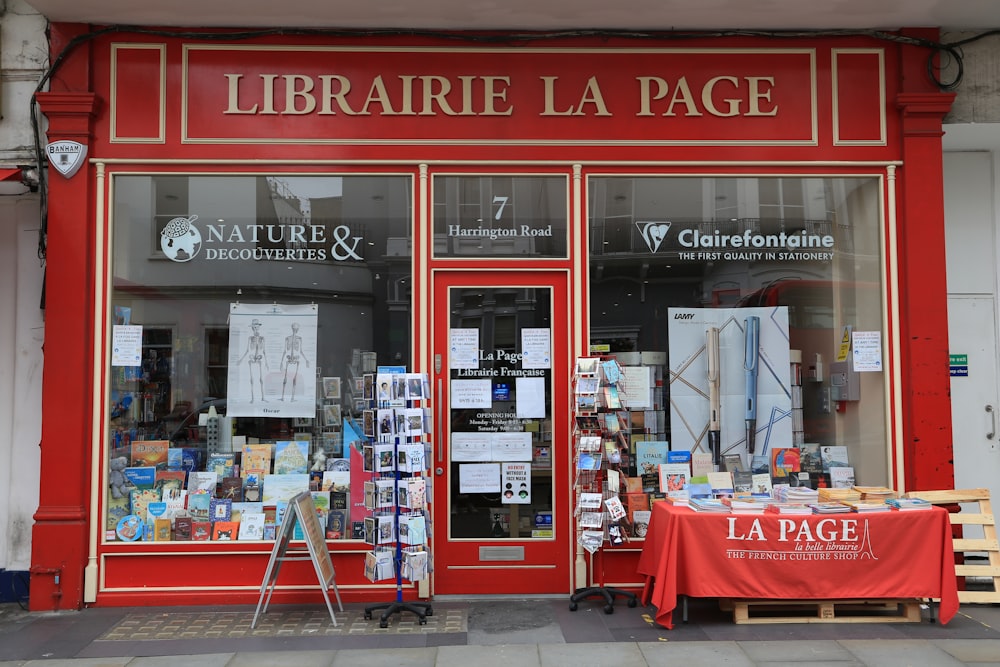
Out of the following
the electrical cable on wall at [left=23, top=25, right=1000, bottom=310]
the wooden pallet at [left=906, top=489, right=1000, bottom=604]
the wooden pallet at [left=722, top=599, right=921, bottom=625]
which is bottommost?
the wooden pallet at [left=722, top=599, right=921, bottom=625]

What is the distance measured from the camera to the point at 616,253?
23.2ft

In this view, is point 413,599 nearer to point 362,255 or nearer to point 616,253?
point 362,255

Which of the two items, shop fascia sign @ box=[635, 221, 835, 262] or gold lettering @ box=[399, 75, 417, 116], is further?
shop fascia sign @ box=[635, 221, 835, 262]

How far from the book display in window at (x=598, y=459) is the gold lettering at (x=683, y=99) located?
2.32 m

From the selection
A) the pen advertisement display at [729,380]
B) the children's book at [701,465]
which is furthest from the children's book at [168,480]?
the children's book at [701,465]

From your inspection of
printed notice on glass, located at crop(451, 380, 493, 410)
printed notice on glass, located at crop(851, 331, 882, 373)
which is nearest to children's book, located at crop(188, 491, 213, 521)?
printed notice on glass, located at crop(451, 380, 493, 410)

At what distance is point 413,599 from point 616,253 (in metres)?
3.45

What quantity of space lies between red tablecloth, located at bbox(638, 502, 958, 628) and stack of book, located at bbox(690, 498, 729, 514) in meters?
0.08

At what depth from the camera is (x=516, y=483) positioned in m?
6.90

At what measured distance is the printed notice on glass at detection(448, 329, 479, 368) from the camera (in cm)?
694

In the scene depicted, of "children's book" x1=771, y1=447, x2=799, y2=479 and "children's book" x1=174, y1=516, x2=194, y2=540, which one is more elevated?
"children's book" x1=771, y1=447, x2=799, y2=479

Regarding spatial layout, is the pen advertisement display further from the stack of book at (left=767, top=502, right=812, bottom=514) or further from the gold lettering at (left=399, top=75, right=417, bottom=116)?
the gold lettering at (left=399, top=75, right=417, bottom=116)

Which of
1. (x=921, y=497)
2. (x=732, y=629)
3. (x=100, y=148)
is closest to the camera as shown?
(x=732, y=629)

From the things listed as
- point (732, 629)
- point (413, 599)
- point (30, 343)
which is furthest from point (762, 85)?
point (30, 343)
